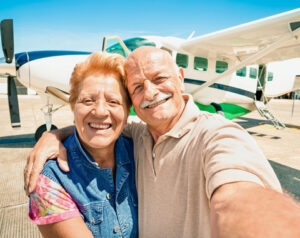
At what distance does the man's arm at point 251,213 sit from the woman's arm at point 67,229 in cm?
67

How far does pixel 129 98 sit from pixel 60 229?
0.87 meters

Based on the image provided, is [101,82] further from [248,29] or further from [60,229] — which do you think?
[248,29]

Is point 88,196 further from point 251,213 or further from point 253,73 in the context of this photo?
point 253,73

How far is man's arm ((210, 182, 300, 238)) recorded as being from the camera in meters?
0.52

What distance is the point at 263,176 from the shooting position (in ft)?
2.51

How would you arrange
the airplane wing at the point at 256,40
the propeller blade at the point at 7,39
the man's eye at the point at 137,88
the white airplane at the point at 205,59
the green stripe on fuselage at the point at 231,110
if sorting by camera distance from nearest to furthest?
the man's eye at the point at 137,88 → the airplane wing at the point at 256,40 → the white airplane at the point at 205,59 → the propeller blade at the point at 7,39 → the green stripe on fuselage at the point at 231,110

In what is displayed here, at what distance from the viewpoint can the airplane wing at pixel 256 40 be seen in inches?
165

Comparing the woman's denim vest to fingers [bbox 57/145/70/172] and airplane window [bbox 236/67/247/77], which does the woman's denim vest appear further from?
airplane window [bbox 236/67/247/77]

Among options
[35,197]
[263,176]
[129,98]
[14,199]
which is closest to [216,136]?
[263,176]

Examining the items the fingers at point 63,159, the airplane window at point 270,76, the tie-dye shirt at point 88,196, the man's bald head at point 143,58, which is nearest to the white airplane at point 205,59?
the airplane window at point 270,76

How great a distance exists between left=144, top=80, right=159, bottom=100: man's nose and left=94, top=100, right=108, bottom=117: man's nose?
0.92 ft

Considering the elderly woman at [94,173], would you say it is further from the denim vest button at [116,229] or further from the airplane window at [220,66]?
the airplane window at [220,66]

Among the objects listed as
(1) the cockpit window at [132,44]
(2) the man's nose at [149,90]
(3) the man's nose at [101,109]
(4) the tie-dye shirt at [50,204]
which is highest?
(1) the cockpit window at [132,44]

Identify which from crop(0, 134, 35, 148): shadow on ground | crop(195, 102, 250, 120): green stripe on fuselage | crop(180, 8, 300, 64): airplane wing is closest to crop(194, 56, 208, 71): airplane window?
crop(180, 8, 300, 64): airplane wing
